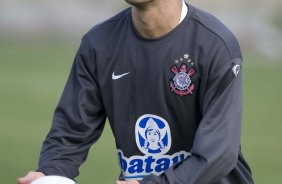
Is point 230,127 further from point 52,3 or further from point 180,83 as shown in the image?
point 52,3

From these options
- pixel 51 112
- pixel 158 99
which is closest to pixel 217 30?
pixel 158 99

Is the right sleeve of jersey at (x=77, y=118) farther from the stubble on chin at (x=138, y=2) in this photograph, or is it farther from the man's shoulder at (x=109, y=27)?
the stubble on chin at (x=138, y=2)

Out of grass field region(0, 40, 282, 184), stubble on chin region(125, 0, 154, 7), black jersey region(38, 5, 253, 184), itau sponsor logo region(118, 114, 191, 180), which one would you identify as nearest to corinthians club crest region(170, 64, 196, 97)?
black jersey region(38, 5, 253, 184)

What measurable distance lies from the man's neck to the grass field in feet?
10.5

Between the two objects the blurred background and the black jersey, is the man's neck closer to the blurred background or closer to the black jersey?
the black jersey

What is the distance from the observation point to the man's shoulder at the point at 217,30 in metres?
3.91

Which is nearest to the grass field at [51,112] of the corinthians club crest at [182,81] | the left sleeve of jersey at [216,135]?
the corinthians club crest at [182,81]

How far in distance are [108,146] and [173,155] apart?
4093 mm

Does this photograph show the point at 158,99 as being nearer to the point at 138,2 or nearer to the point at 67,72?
the point at 138,2

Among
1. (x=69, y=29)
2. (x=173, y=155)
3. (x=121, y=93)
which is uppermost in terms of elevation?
(x=121, y=93)

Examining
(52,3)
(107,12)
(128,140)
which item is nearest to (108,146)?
(128,140)

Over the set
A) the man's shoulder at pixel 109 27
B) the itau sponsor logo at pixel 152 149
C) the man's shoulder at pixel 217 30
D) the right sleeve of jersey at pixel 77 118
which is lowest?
the itau sponsor logo at pixel 152 149

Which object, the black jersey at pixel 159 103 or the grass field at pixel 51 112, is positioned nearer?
the black jersey at pixel 159 103

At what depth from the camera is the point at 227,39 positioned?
392cm
